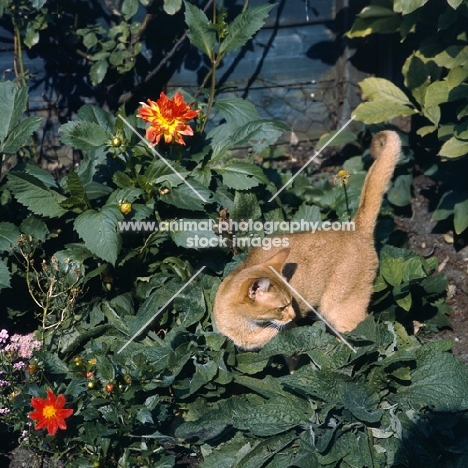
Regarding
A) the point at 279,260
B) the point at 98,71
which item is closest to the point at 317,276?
the point at 279,260

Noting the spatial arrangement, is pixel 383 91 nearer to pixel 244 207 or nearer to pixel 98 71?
pixel 244 207

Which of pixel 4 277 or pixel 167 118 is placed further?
pixel 167 118

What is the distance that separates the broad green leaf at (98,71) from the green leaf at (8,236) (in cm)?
152

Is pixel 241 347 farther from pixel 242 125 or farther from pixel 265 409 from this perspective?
pixel 242 125

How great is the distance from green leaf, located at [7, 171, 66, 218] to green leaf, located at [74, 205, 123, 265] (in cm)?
21

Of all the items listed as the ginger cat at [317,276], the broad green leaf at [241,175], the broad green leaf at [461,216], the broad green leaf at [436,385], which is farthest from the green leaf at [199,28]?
the broad green leaf at [436,385]

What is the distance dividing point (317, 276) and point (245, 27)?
152 cm

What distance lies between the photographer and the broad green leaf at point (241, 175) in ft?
13.5

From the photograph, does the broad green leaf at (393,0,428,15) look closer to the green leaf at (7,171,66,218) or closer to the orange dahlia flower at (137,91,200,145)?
the orange dahlia flower at (137,91,200,145)

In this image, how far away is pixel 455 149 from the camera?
4.31 metres

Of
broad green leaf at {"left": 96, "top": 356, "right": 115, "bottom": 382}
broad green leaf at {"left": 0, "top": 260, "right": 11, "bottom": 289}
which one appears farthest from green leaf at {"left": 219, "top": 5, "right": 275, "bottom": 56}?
broad green leaf at {"left": 96, "top": 356, "right": 115, "bottom": 382}

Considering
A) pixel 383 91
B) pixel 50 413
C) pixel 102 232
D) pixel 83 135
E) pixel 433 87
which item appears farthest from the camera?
pixel 383 91

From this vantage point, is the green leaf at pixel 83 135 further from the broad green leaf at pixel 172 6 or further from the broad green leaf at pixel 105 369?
the broad green leaf at pixel 105 369

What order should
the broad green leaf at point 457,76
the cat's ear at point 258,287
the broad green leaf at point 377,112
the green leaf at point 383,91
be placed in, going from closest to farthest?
the cat's ear at point 258,287
the broad green leaf at point 457,76
the broad green leaf at point 377,112
the green leaf at point 383,91
